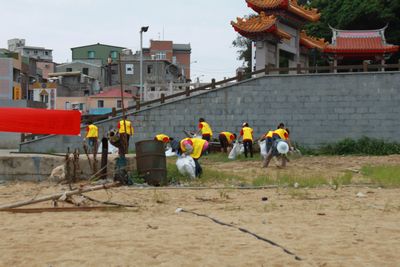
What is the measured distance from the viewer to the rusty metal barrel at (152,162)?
13219mm

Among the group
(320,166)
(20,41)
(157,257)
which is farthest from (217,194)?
(20,41)

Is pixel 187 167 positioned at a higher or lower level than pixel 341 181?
higher

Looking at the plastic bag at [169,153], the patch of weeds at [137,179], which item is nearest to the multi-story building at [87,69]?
the plastic bag at [169,153]

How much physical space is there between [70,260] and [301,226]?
3.25 metres

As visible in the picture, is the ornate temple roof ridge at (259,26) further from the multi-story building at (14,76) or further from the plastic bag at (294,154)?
the multi-story building at (14,76)

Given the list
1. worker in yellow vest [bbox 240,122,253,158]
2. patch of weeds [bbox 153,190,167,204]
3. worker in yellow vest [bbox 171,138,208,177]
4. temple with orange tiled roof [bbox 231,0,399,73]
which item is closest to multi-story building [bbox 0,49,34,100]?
temple with orange tiled roof [bbox 231,0,399,73]

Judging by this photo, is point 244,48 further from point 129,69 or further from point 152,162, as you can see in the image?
point 152,162

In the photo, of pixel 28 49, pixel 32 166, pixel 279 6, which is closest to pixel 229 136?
pixel 279 6

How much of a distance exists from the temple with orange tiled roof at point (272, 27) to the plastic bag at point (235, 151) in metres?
5.73

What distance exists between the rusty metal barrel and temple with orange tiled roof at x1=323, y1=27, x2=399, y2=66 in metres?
20.0

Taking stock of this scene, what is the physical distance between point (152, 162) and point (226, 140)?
10793 mm

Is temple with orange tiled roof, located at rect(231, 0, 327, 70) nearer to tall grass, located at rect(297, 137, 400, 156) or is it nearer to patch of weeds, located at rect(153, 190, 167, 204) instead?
tall grass, located at rect(297, 137, 400, 156)

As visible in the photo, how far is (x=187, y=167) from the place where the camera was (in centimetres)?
1395

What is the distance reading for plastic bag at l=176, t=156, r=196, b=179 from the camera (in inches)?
549
